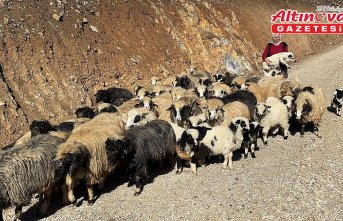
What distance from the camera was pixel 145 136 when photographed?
9430 millimetres

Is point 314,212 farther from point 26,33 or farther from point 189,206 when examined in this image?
point 26,33

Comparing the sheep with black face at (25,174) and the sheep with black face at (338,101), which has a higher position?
the sheep with black face at (338,101)

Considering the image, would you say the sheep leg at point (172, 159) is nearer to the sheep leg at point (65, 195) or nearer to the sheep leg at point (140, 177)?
the sheep leg at point (140, 177)

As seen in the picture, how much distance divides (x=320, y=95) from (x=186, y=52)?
32.2ft

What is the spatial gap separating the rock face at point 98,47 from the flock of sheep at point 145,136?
2.26m

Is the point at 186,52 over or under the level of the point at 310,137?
over

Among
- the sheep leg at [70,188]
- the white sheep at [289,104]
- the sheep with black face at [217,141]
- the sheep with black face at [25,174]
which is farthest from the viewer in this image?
the white sheep at [289,104]

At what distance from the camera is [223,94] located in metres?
14.0

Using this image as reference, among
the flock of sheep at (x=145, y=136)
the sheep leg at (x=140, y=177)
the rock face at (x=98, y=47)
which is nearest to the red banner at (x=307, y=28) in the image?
the rock face at (x=98, y=47)

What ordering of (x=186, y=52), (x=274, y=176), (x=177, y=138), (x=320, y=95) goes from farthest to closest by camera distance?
(x=186, y=52)
(x=320, y=95)
(x=177, y=138)
(x=274, y=176)

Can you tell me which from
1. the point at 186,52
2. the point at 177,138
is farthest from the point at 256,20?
the point at 177,138

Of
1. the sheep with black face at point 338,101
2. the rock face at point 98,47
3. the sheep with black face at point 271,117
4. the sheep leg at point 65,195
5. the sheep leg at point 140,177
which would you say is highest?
the rock face at point 98,47

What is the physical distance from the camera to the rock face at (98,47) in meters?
14.1

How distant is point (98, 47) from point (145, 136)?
8.88 m
